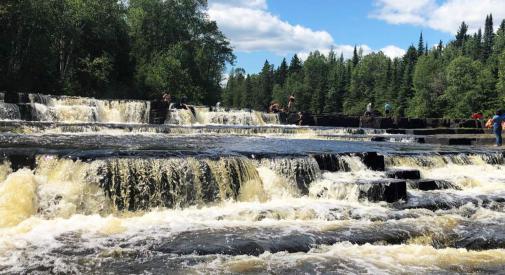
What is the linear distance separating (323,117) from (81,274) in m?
36.7

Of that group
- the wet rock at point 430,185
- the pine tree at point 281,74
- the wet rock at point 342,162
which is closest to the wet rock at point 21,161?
the wet rock at point 342,162

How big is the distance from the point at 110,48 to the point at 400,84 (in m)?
60.5

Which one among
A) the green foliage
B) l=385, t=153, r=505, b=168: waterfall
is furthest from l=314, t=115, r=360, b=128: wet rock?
the green foliage

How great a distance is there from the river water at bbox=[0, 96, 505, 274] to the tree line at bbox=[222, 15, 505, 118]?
57.2 metres

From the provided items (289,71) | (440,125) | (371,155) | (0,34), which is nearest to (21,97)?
(0,34)

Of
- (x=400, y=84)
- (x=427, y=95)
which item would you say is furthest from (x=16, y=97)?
(x=400, y=84)

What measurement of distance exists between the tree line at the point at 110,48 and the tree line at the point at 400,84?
107 feet

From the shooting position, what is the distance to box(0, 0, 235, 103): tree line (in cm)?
3981

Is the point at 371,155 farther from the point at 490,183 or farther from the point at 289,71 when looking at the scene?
the point at 289,71

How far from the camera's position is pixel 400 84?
311 feet

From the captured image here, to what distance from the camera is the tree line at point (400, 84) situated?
7169 centimetres

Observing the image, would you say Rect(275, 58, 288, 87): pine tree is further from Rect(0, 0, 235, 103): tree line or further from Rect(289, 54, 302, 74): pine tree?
Rect(0, 0, 235, 103): tree line

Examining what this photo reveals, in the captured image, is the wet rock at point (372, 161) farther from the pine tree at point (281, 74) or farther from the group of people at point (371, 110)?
the pine tree at point (281, 74)

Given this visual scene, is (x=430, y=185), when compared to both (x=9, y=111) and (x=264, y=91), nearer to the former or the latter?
(x=9, y=111)
